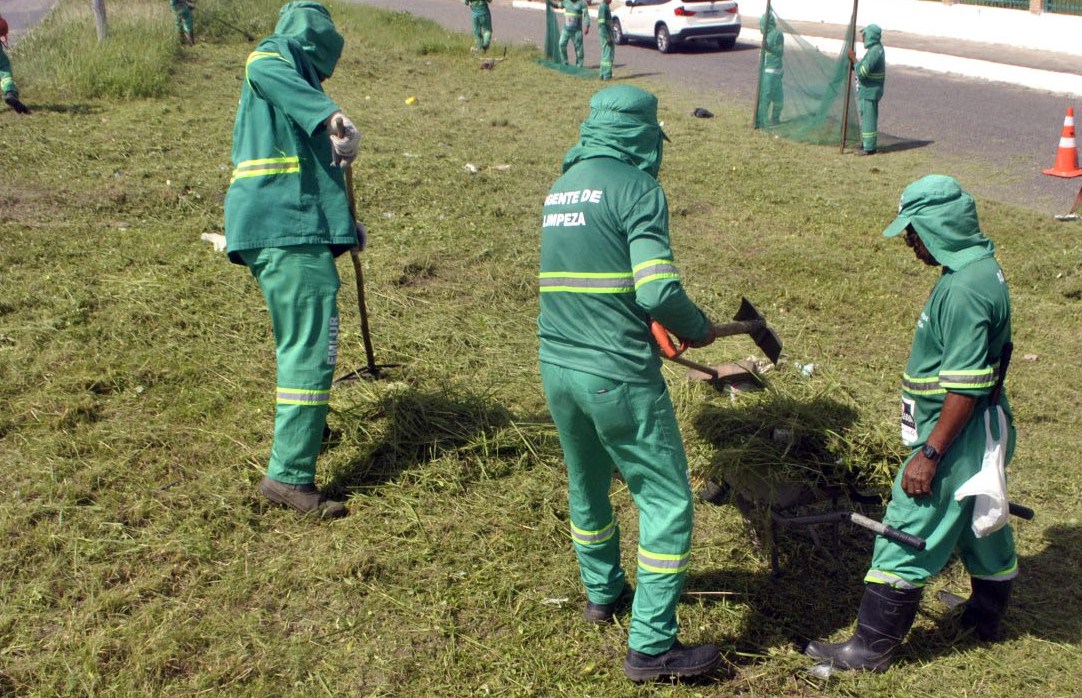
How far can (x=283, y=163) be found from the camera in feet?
13.8

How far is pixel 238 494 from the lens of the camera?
4406 millimetres

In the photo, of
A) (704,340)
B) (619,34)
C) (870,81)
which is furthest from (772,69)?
(704,340)

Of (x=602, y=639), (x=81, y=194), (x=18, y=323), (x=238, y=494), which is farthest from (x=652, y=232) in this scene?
(x=81, y=194)

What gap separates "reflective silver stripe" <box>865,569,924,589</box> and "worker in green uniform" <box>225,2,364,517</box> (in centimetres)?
219

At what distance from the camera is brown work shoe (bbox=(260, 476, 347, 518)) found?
4.31m

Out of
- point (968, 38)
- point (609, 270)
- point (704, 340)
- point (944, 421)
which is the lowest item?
point (968, 38)

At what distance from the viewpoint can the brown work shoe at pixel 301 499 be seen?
4309 mm

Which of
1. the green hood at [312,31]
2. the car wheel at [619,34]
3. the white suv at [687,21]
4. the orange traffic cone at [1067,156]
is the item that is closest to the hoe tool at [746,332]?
the green hood at [312,31]

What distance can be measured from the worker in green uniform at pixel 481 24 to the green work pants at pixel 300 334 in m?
14.4

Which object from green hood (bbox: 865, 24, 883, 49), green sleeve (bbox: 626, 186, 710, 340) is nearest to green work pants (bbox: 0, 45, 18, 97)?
green hood (bbox: 865, 24, 883, 49)

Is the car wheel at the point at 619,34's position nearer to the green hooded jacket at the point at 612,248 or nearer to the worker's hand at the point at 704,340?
the green hooded jacket at the point at 612,248

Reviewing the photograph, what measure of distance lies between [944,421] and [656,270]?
1.09 m

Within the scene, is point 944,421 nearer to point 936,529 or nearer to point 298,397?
point 936,529

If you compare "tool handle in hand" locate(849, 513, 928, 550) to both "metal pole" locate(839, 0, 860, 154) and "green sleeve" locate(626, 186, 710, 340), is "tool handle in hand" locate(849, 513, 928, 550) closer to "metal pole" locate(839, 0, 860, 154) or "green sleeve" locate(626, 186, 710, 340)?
"green sleeve" locate(626, 186, 710, 340)
